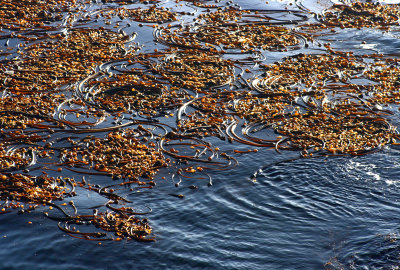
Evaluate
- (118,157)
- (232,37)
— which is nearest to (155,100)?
(118,157)

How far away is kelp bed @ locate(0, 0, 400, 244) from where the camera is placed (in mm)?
10234

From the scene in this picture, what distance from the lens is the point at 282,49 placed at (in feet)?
58.7

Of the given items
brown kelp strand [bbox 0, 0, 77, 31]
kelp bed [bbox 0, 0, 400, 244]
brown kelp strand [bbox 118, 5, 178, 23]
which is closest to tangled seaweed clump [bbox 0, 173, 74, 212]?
kelp bed [bbox 0, 0, 400, 244]

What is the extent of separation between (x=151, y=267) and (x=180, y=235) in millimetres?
966

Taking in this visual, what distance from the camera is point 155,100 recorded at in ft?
45.3

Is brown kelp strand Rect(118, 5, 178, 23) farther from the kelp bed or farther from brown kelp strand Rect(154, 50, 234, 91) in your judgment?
brown kelp strand Rect(154, 50, 234, 91)

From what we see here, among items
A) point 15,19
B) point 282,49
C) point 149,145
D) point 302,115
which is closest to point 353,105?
point 302,115

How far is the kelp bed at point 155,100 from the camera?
403 inches

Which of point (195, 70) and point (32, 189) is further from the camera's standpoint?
point (195, 70)

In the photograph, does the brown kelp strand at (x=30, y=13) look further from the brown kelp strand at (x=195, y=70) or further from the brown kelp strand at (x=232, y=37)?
the brown kelp strand at (x=195, y=70)

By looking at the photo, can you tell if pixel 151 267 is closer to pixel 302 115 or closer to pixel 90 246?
pixel 90 246

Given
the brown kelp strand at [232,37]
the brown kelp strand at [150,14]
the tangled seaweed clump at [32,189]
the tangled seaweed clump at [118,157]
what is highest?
the brown kelp strand at [150,14]

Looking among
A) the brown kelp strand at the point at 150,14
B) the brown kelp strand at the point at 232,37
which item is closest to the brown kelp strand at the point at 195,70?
the brown kelp strand at the point at 232,37

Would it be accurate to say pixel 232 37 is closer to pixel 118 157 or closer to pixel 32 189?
pixel 118 157
